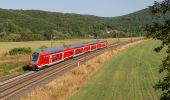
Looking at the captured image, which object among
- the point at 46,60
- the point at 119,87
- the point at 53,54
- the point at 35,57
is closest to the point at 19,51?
the point at 53,54

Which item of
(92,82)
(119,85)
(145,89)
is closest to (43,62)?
(92,82)

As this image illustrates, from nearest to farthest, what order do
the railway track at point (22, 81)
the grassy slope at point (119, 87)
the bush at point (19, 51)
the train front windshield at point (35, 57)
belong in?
the grassy slope at point (119, 87)
the railway track at point (22, 81)
the train front windshield at point (35, 57)
the bush at point (19, 51)

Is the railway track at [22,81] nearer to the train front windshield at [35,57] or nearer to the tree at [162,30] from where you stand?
the train front windshield at [35,57]

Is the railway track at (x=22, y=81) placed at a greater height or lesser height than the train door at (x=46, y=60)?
lesser

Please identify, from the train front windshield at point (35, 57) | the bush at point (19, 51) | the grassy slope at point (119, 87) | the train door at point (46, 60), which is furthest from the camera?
the bush at point (19, 51)

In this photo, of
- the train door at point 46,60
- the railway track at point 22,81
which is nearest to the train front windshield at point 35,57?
the train door at point 46,60

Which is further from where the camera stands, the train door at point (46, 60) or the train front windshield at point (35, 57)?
the train door at point (46, 60)

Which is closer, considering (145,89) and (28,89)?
(145,89)

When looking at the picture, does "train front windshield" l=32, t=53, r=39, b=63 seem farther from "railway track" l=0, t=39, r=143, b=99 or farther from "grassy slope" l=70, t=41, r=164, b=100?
"grassy slope" l=70, t=41, r=164, b=100

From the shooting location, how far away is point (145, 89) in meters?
32.0

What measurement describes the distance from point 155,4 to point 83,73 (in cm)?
2916

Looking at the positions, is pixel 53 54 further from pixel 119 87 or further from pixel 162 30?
pixel 162 30

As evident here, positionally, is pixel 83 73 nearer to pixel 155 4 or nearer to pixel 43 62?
pixel 43 62

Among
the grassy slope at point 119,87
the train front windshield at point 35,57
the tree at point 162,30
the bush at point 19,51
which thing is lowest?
the bush at point 19,51
